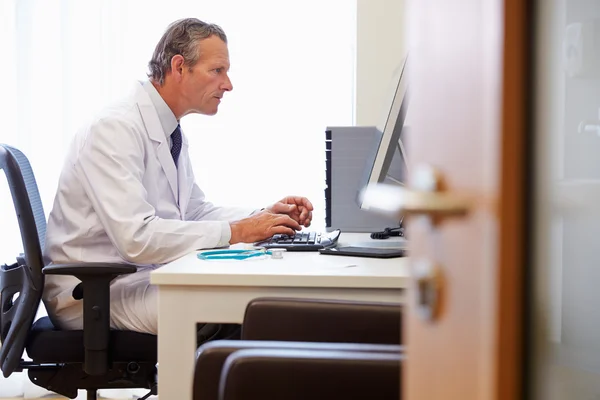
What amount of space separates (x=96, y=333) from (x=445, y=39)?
138 centimetres

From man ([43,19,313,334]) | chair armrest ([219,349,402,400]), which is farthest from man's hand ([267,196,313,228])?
chair armrest ([219,349,402,400])

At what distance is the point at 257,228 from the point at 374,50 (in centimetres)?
126

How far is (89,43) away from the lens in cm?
294

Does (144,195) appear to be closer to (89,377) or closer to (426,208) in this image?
(89,377)

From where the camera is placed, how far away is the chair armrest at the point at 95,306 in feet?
5.62

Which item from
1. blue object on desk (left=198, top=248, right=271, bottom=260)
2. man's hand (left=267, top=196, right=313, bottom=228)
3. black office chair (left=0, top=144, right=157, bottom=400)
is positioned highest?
man's hand (left=267, top=196, right=313, bottom=228)

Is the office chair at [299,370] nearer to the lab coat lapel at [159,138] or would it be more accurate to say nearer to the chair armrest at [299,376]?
the chair armrest at [299,376]

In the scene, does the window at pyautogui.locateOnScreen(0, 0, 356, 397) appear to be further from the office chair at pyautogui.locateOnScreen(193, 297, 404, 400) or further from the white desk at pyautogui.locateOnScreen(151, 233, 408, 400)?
the office chair at pyautogui.locateOnScreen(193, 297, 404, 400)

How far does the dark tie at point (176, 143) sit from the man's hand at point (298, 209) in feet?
1.08

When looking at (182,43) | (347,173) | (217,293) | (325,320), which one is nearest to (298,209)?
(347,173)

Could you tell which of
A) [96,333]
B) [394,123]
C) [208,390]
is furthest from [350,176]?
[208,390]

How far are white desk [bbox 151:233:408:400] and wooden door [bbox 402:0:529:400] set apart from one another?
77 cm

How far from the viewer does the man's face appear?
224 centimetres

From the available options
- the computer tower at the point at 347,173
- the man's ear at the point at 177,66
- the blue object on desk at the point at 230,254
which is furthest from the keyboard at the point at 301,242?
the man's ear at the point at 177,66
